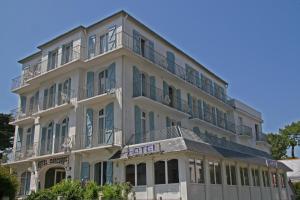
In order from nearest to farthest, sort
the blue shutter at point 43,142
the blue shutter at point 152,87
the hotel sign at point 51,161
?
1. the hotel sign at point 51,161
2. the blue shutter at point 152,87
3. the blue shutter at point 43,142

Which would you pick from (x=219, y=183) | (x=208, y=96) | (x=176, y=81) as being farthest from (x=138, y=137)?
(x=208, y=96)

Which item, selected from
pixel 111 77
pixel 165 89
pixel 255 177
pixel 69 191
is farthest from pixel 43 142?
pixel 255 177

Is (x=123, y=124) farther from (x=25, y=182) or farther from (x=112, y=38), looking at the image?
(x=25, y=182)

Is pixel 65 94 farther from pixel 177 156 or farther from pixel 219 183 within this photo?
pixel 219 183

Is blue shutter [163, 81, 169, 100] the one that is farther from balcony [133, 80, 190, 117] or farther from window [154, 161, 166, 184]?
window [154, 161, 166, 184]

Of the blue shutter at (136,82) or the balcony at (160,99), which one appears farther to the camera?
the balcony at (160,99)

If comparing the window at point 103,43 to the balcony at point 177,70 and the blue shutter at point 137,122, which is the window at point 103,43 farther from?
the blue shutter at point 137,122

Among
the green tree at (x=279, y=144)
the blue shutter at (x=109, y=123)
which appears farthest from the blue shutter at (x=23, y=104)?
the green tree at (x=279, y=144)

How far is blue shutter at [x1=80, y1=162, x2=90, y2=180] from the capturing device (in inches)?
782

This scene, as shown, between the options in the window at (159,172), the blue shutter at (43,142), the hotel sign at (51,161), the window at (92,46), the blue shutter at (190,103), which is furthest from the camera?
the blue shutter at (190,103)

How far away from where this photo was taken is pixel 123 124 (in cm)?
1900

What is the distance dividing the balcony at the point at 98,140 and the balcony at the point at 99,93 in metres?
2.06

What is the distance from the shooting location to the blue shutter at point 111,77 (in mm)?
20378

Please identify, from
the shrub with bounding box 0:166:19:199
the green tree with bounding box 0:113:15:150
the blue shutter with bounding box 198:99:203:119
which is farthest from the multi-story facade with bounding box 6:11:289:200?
the green tree with bounding box 0:113:15:150
